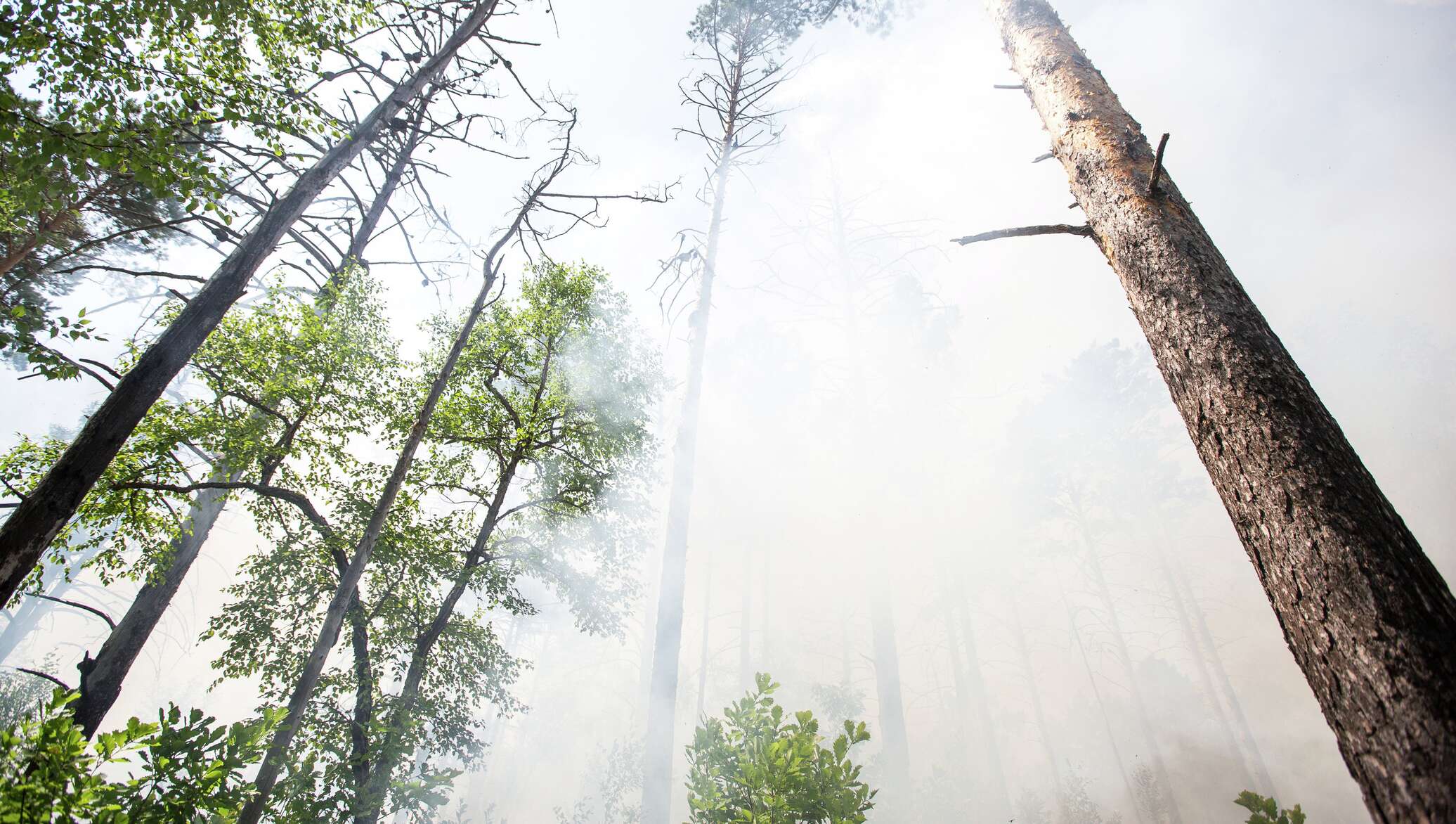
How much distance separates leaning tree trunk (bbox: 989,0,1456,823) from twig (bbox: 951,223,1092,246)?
0.10 metres

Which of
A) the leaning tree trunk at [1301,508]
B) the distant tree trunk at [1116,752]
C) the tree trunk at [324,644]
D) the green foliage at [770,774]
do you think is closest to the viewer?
the leaning tree trunk at [1301,508]

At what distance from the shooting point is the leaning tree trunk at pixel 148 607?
614 centimetres

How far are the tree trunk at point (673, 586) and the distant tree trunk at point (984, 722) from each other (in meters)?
20.6

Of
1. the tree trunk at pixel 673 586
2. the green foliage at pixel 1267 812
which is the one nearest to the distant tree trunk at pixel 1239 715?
the green foliage at pixel 1267 812

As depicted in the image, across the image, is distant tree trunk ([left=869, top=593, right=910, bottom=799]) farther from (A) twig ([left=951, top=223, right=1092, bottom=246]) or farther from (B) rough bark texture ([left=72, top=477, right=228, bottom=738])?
(B) rough bark texture ([left=72, top=477, right=228, bottom=738])

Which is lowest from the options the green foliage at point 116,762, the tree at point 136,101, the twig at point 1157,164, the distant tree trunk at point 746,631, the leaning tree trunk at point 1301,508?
the green foliage at point 116,762

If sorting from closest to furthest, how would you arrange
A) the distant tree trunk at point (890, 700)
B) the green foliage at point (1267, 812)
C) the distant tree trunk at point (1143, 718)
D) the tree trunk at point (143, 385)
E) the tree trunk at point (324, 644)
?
the tree trunk at point (143, 385) < the green foliage at point (1267, 812) < the tree trunk at point (324, 644) < the distant tree trunk at point (890, 700) < the distant tree trunk at point (1143, 718)

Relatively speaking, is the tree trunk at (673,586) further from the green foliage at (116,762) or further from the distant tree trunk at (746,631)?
the distant tree trunk at (746,631)

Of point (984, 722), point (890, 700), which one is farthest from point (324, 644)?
point (984, 722)

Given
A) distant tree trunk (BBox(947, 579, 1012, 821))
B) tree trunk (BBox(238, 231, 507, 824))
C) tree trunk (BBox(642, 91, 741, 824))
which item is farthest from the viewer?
distant tree trunk (BBox(947, 579, 1012, 821))

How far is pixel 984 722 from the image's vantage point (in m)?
24.8

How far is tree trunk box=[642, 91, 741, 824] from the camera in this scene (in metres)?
7.77

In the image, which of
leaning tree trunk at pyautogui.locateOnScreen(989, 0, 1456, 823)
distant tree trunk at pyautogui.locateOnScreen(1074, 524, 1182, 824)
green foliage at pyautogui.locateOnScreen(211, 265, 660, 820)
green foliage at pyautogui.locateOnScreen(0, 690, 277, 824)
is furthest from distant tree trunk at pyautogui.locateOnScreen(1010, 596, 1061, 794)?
green foliage at pyautogui.locateOnScreen(0, 690, 277, 824)

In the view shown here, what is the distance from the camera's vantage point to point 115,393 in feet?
12.7
